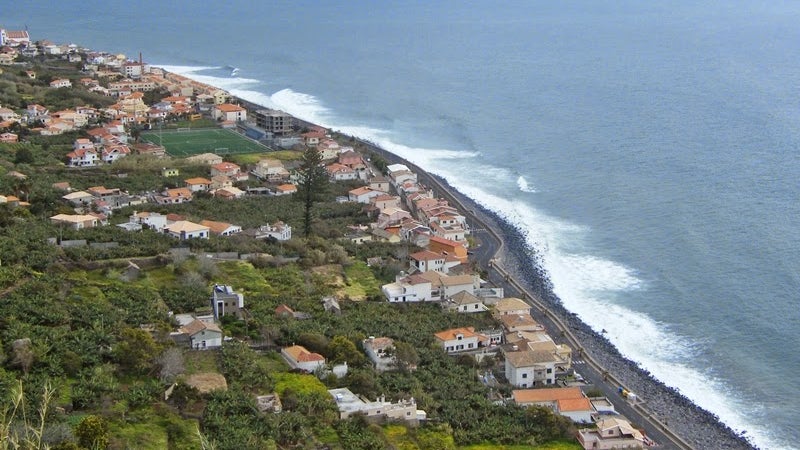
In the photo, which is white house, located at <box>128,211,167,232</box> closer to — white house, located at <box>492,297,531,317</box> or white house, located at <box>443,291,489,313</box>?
white house, located at <box>443,291,489,313</box>

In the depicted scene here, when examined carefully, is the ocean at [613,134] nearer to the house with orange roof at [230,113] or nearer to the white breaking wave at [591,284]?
the white breaking wave at [591,284]

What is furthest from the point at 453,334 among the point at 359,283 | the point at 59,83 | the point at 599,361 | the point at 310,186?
the point at 59,83

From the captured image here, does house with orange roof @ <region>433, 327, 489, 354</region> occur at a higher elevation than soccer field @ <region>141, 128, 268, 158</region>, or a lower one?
lower

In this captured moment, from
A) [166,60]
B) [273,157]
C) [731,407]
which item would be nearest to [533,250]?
[731,407]

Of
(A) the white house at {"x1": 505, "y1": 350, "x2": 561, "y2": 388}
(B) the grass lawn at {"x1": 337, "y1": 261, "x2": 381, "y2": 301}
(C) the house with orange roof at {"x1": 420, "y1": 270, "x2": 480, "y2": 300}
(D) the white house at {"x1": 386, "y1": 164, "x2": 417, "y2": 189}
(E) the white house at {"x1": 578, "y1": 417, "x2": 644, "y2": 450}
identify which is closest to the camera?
(E) the white house at {"x1": 578, "y1": 417, "x2": 644, "y2": 450}

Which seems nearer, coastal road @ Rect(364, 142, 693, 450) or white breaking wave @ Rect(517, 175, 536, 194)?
coastal road @ Rect(364, 142, 693, 450)

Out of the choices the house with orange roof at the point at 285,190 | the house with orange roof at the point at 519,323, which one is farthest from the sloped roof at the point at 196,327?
the house with orange roof at the point at 285,190

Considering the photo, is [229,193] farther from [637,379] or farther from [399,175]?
[637,379]

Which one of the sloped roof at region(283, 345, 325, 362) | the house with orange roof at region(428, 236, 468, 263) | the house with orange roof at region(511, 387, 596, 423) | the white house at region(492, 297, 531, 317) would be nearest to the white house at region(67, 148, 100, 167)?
the house with orange roof at region(428, 236, 468, 263)

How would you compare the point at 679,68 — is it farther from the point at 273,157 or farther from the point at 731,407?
the point at 731,407
